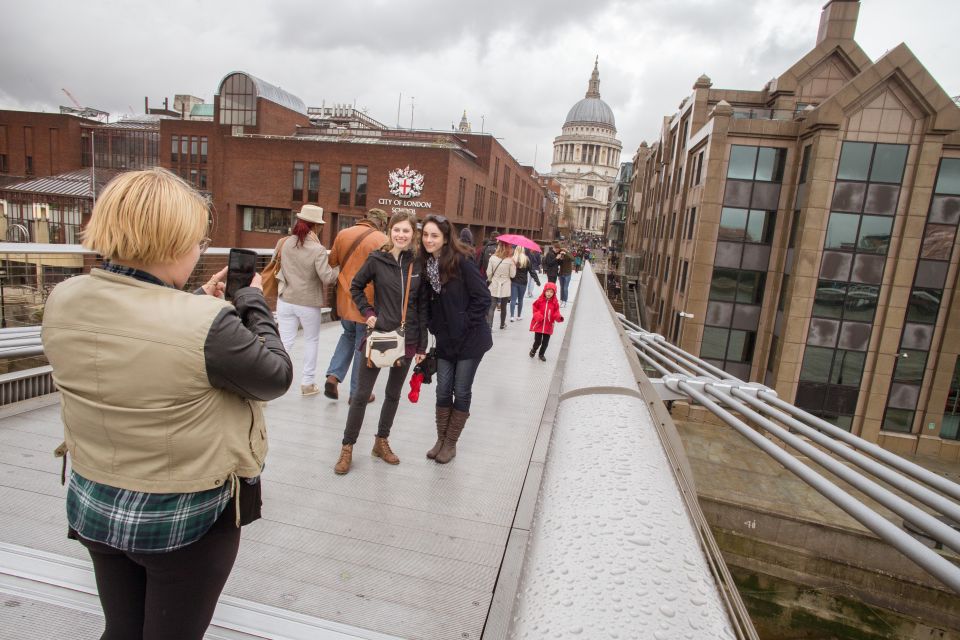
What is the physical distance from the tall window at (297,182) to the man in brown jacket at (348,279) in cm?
3419

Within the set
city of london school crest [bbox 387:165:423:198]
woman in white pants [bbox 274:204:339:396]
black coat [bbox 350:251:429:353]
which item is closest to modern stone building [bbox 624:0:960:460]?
city of london school crest [bbox 387:165:423:198]

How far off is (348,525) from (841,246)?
27391 mm

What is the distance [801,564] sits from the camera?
13.8 m

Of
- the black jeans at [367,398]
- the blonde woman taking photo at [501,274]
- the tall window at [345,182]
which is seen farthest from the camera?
the tall window at [345,182]

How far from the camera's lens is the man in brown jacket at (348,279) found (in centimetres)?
536

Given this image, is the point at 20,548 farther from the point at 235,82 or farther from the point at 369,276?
the point at 235,82

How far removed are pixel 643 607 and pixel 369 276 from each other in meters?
4.04

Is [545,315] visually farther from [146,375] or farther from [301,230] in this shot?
[146,375]

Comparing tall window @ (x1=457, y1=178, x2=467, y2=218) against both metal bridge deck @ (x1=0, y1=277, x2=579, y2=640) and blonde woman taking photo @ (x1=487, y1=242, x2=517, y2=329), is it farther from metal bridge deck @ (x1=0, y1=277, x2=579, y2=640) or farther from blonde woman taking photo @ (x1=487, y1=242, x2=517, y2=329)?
metal bridge deck @ (x1=0, y1=277, x2=579, y2=640)

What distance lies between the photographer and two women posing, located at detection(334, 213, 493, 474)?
4.28 metres

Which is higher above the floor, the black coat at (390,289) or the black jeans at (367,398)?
the black coat at (390,289)

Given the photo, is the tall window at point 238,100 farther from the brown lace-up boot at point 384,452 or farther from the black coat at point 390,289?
the brown lace-up boot at point 384,452

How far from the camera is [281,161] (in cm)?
3772

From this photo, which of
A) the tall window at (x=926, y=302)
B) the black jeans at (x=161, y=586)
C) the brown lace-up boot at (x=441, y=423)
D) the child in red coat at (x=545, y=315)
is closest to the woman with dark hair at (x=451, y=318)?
the brown lace-up boot at (x=441, y=423)
